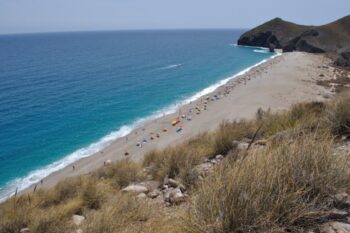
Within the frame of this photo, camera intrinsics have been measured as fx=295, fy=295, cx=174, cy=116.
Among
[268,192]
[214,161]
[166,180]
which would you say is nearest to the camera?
[268,192]

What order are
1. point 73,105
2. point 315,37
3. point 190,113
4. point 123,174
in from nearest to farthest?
point 123,174
point 190,113
point 73,105
point 315,37

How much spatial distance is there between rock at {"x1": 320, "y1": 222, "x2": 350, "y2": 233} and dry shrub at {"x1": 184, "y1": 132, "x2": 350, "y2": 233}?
Result: 177 mm

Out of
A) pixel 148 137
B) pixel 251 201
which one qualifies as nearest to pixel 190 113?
pixel 148 137

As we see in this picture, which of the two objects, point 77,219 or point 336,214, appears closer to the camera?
point 336,214

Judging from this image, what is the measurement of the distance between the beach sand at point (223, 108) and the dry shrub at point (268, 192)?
1404cm

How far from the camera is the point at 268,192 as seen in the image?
2906 millimetres

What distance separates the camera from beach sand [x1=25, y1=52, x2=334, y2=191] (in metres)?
20.6

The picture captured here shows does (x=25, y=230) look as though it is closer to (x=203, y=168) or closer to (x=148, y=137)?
(x=203, y=168)

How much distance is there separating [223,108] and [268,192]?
26.0 m

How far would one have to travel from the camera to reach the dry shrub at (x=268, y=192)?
280 centimetres

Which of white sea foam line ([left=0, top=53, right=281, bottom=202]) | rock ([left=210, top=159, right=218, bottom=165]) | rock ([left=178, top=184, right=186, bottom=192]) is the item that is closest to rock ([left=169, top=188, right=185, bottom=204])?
rock ([left=178, top=184, right=186, bottom=192])

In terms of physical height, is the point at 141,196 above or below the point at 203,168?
below

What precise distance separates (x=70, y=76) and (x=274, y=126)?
4802 centimetres

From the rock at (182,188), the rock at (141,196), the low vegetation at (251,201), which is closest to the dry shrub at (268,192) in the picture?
the low vegetation at (251,201)
